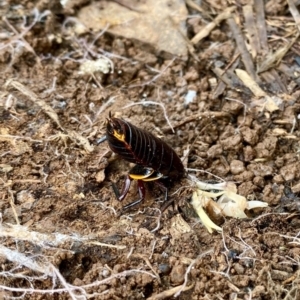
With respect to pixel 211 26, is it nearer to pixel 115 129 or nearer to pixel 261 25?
pixel 261 25

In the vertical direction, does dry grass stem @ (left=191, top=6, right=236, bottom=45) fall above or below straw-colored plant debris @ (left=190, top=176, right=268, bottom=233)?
above

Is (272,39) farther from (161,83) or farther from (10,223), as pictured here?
(10,223)

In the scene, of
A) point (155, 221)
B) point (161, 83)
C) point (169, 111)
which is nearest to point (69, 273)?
point (155, 221)

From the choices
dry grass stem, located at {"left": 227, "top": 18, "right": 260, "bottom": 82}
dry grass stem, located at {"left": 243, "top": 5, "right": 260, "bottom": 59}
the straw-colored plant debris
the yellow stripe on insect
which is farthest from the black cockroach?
dry grass stem, located at {"left": 243, "top": 5, "right": 260, "bottom": 59}

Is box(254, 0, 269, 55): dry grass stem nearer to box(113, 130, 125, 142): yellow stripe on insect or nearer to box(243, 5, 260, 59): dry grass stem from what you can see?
box(243, 5, 260, 59): dry grass stem

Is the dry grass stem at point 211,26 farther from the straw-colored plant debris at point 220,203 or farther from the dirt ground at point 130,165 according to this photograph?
the straw-colored plant debris at point 220,203

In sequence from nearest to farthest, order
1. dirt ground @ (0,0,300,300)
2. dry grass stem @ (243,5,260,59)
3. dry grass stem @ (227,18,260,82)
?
dirt ground @ (0,0,300,300)
dry grass stem @ (227,18,260,82)
dry grass stem @ (243,5,260,59)
